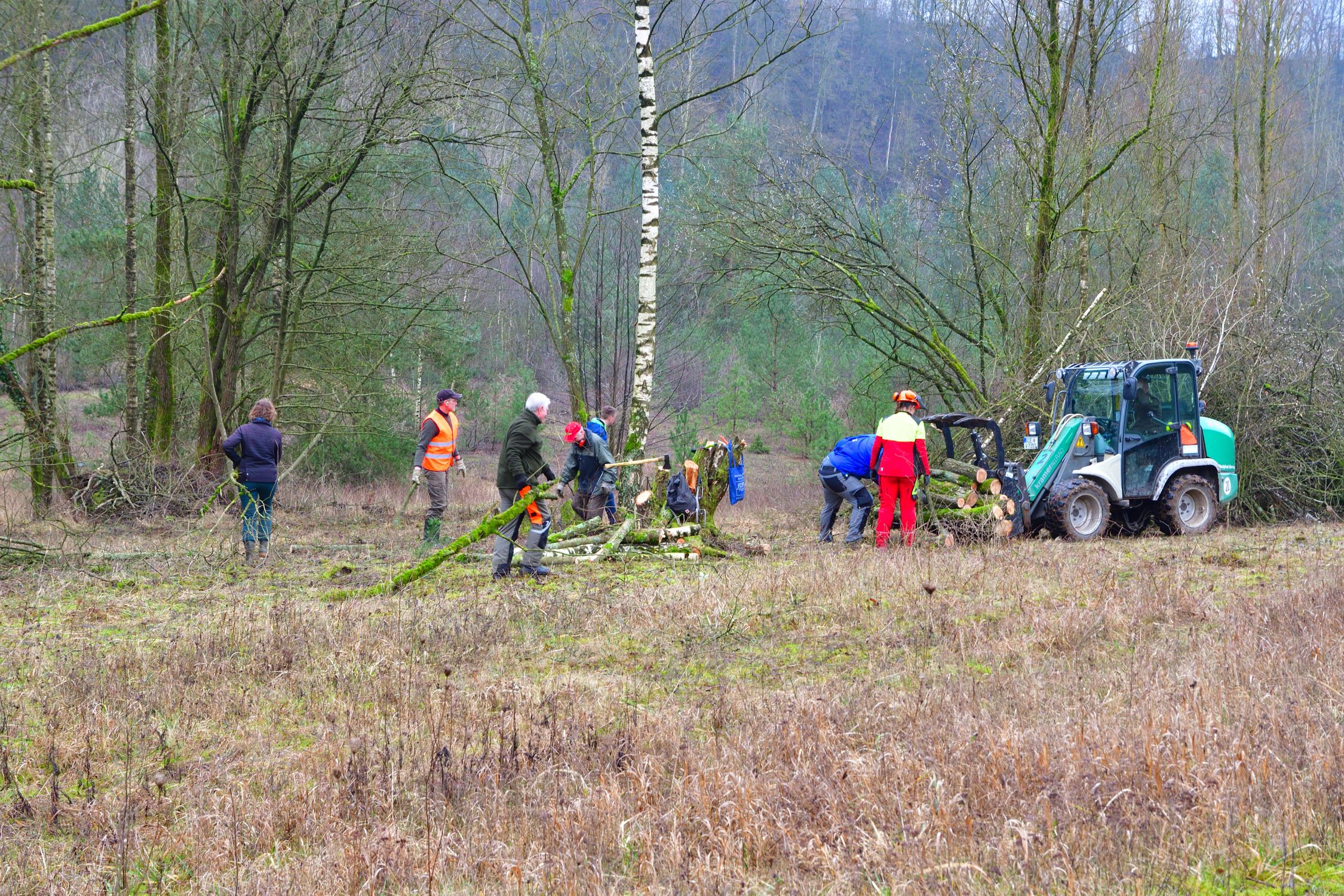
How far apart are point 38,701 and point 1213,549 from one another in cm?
1019

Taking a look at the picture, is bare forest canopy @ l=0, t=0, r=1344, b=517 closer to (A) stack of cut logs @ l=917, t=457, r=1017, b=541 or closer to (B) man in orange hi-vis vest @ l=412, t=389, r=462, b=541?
(B) man in orange hi-vis vest @ l=412, t=389, r=462, b=541

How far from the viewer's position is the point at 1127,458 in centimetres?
1235

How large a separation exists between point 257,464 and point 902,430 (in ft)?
22.2

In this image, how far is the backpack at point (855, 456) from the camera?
1216cm

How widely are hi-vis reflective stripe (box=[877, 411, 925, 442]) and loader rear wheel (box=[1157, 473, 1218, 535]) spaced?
11.8 feet

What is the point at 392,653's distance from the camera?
6.85 metres

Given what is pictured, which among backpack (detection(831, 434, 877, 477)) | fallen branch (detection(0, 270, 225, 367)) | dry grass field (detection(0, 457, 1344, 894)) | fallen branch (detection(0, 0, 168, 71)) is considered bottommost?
dry grass field (detection(0, 457, 1344, 894))

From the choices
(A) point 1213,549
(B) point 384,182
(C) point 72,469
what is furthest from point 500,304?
(A) point 1213,549

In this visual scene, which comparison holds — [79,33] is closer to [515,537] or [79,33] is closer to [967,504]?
[515,537]

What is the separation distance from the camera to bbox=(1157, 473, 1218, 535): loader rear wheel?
12.6 meters

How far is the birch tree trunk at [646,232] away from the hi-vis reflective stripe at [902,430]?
11.0 ft

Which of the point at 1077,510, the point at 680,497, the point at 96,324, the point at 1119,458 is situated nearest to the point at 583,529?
the point at 680,497

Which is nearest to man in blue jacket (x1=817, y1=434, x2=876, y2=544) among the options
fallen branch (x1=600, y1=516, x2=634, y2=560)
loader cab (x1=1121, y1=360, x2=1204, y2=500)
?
fallen branch (x1=600, y1=516, x2=634, y2=560)

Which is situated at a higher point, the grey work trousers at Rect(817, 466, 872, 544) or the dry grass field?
the grey work trousers at Rect(817, 466, 872, 544)
